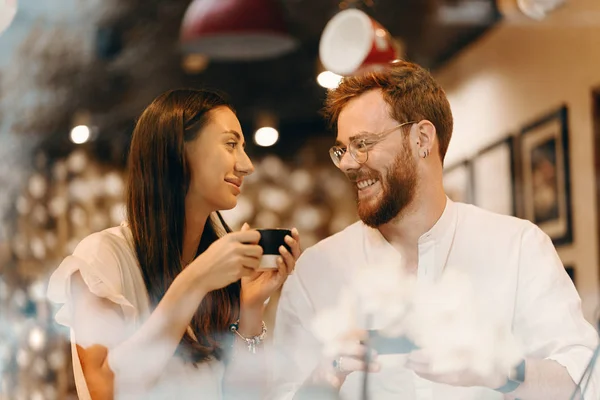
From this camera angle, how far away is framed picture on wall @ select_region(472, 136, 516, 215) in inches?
93.0

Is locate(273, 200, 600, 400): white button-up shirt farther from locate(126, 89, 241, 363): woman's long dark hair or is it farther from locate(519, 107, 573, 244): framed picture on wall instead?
locate(519, 107, 573, 244): framed picture on wall

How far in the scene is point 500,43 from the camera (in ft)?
8.13

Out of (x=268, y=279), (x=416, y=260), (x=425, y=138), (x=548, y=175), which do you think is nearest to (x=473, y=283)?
(x=416, y=260)

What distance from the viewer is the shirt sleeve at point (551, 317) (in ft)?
4.36

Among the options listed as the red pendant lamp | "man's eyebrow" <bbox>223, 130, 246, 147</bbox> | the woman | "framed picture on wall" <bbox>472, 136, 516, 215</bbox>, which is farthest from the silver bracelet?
"framed picture on wall" <bbox>472, 136, 516, 215</bbox>

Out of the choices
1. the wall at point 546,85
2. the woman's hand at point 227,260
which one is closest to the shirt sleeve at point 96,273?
the woman's hand at point 227,260

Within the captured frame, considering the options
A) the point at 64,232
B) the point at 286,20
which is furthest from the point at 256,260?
the point at 286,20

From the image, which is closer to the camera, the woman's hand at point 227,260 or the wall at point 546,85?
the woman's hand at point 227,260

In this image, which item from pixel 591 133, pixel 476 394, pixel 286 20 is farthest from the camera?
pixel 591 133

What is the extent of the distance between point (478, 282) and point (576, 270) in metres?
0.85

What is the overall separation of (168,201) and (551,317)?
619 millimetres

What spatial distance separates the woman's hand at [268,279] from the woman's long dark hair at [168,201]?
0.08 feet

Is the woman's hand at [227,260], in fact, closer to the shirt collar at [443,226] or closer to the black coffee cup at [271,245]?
the black coffee cup at [271,245]

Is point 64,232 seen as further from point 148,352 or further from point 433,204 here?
point 433,204
